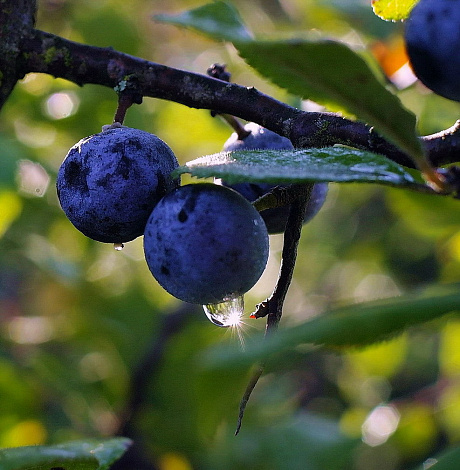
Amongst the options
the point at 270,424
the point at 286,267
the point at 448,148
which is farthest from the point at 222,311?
the point at 270,424

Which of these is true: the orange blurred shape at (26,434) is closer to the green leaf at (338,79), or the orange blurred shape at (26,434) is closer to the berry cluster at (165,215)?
the berry cluster at (165,215)

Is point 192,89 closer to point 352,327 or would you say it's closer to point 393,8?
point 393,8

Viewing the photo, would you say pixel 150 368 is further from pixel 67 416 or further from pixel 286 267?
pixel 286 267

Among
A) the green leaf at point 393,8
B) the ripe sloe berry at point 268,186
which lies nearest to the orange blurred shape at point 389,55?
the ripe sloe berry at point 268,186

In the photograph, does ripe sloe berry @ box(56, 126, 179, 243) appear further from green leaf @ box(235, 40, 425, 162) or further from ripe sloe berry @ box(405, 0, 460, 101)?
A: ripe sloe berry @ box(405, 0, 460, 101)

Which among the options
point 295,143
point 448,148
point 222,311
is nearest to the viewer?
point 448,148

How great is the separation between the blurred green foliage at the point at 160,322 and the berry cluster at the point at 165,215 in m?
0.62

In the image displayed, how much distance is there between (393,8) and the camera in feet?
2.59

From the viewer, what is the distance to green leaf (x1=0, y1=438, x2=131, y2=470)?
30.7 inches

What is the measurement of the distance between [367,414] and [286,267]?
5.25 ft

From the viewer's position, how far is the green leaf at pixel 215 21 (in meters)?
0.53

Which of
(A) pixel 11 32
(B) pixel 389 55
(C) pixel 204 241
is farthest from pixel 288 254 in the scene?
(B) pixel 389 55

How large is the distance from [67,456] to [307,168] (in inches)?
20.4

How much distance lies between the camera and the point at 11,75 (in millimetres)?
884
